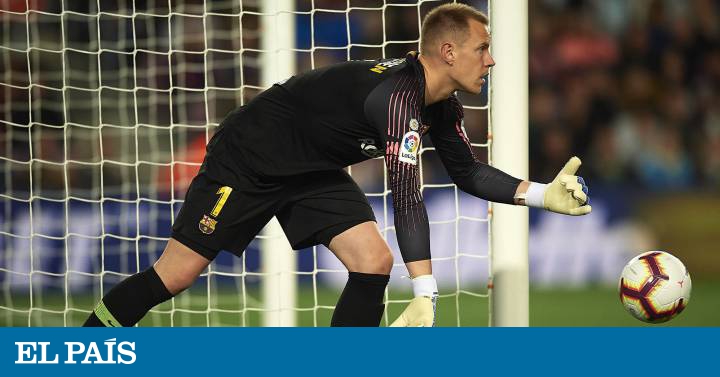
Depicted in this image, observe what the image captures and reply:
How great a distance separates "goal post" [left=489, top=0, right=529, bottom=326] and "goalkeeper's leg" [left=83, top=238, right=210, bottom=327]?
1.25 metres

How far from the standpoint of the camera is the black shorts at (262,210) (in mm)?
3916

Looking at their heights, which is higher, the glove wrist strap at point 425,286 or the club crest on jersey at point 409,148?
the club crest on jersey at point 409,148

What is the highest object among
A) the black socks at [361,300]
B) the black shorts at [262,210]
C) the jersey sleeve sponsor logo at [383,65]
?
the jersey sleeve sponsor logo at [383,65]

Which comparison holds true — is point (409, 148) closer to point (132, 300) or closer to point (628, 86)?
point (132, 300)

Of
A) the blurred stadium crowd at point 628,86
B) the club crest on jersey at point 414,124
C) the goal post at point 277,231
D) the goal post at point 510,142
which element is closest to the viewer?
the club crest on jersey at point 414,124

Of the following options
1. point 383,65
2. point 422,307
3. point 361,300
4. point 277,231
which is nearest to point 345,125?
point 383,65

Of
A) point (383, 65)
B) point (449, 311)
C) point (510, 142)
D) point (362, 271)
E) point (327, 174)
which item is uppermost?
point (383, 65)

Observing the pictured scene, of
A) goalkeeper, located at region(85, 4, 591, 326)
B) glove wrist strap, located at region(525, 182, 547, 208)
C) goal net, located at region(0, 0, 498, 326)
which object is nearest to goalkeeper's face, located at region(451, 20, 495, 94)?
goalkeeper, located at region(85, 4, 591, 326)

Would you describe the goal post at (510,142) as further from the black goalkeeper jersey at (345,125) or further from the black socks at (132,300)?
the black socks at (132,300)

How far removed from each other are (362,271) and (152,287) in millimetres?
742

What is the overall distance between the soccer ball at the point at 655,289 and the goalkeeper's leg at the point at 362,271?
0.89 meters

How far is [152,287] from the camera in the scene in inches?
154

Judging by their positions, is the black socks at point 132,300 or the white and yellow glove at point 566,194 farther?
the black socks at point 132,300

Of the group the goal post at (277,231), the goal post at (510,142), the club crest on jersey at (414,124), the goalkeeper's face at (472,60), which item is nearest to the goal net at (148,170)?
the goal post at (277,231)
